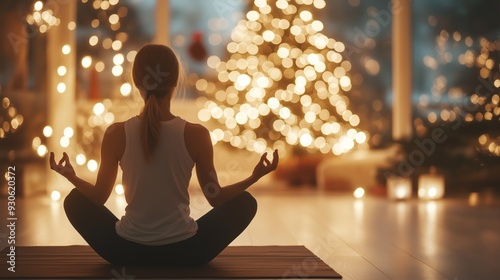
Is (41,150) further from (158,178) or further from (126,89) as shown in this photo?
(158,178)

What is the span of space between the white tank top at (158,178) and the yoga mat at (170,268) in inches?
6.3

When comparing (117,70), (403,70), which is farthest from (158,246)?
(403,70)

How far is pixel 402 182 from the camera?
5766mm

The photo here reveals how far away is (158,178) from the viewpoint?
247cm

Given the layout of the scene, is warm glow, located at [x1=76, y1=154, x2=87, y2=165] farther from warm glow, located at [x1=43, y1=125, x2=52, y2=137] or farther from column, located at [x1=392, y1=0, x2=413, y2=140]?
column, located at [x1=392, y1=0, x2=413, y2=140]

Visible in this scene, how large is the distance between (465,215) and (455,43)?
2.74 m

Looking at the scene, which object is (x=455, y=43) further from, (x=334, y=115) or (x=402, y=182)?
(x=402, y=182)

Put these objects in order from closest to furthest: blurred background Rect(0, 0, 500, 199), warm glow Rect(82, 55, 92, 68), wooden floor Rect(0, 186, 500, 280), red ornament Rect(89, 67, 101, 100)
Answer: wooden floor Rect(0, 186, 500, 280), blurred background Rect(0, 0, 500, 199), warm glow Rect(82, 55, 92, 68), red ornament Rect(89, 67, 101, 100)

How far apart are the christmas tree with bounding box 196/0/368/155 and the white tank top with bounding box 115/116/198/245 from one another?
4045 millimetres

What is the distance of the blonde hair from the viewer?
8.00ft

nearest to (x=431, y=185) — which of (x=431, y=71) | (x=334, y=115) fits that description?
(x=334, y=115)

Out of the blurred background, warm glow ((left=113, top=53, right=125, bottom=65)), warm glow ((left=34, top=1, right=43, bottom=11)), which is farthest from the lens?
warm glow ((left=113, top=53, right=125, bottom=65))

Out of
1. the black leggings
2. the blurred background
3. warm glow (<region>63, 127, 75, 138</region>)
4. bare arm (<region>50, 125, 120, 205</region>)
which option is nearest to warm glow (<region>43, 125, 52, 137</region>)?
the blurred background

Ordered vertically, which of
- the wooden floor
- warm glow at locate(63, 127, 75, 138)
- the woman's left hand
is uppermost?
warm glow at locate(63, 127, 75, 138)
